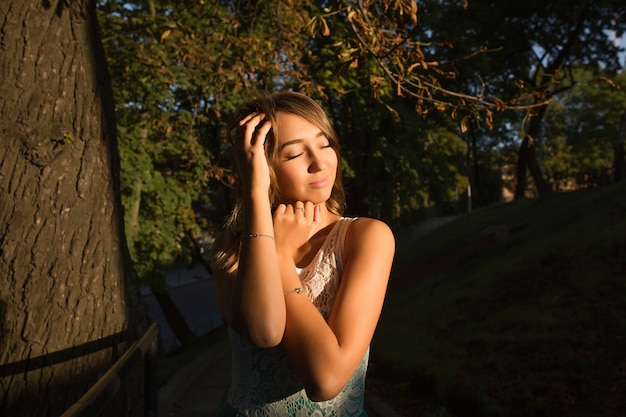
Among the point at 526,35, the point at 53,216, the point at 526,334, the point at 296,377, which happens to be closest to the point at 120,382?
the point at 53,216

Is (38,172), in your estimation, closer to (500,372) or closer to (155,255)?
(500,372)

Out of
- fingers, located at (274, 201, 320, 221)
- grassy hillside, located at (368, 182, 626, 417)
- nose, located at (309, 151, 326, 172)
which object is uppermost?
nose, located at (309, 151, 326, 172)

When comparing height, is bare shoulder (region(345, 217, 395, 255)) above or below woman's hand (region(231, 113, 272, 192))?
below

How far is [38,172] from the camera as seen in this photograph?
2775mm

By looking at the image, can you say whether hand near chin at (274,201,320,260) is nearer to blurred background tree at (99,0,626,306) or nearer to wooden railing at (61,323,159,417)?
blurred background tree at (99,0,626,306)

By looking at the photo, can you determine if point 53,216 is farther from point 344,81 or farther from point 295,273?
point 344,81

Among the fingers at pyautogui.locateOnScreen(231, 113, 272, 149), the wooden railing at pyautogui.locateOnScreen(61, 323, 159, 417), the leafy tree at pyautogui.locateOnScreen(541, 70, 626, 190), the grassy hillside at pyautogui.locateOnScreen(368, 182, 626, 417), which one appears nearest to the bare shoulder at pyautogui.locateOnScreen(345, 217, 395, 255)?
the fingers at pyautogui.locateOnScreen(231, 113, 272, 149)

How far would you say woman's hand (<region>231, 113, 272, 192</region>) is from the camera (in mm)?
1681

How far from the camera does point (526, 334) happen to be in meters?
7.46

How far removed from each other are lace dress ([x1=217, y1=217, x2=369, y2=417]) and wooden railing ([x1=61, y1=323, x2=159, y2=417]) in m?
0.70

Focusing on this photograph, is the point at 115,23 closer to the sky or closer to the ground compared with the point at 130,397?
closer to the sky

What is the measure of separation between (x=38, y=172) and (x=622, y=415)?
16.2 feet

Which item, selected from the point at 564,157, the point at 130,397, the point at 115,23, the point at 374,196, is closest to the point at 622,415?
the point at 130,397

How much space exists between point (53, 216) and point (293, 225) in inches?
61.0
